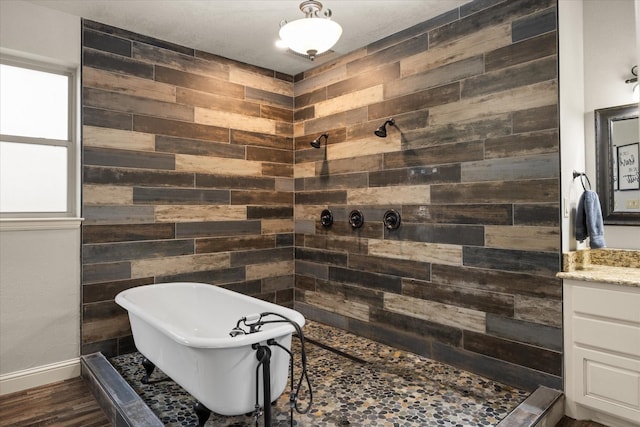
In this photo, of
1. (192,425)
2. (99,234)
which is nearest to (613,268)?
(192,425)

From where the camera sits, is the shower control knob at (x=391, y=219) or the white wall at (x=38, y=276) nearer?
the white wall at (x=38, y=276)

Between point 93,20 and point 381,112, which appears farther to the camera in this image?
point 381,112

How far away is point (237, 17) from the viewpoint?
A: 3.09 m

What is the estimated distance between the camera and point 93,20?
3.14 m

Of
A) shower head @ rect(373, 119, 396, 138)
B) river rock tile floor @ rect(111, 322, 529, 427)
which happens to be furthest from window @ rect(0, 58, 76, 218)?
shower head @ rect(373, 119, 396, 138)

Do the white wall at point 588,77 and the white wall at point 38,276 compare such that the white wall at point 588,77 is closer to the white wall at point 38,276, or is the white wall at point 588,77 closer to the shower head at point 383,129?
the shower head at point 383,129

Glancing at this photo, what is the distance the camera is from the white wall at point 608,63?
2.66 metres

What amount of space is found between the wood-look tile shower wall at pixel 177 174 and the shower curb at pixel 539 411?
2.48m

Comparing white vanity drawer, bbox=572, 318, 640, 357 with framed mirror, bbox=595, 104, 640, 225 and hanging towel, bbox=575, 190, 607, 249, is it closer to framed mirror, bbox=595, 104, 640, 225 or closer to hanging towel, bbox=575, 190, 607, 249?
hanging towel, bbox=575, 190, 607, 249

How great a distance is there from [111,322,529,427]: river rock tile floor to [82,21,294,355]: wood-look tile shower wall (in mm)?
768

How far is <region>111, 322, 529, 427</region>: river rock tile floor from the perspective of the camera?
2.26 m

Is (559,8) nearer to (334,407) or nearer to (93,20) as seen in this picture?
(334,407)

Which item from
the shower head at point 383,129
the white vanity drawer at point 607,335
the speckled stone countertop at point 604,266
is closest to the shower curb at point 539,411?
the white vanity drawer at point 607,335

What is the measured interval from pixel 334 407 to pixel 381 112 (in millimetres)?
2302
